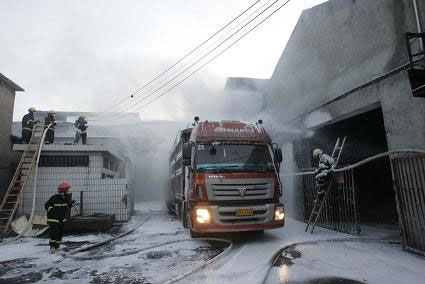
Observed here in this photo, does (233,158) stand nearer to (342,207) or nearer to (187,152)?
(187,152)

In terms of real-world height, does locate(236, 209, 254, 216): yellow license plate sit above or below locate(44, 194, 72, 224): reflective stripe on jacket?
below

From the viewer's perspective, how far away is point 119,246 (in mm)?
7656

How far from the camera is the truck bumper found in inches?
277

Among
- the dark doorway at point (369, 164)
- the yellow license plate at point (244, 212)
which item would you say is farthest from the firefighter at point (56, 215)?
the dark doorway at point (369, 164)

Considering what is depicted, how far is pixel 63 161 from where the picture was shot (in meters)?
12.0

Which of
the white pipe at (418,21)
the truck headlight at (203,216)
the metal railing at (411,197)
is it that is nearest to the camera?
the metal railing at (411,197)

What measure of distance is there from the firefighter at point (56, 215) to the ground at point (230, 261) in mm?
318

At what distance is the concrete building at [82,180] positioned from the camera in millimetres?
11547

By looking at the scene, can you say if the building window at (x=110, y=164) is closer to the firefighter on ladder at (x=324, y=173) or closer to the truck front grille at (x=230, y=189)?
the truck front grille at (x=230, y=189)

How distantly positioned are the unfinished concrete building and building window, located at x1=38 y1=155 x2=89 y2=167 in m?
8.61

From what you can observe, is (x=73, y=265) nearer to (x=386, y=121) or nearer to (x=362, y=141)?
(x=386, y=121)

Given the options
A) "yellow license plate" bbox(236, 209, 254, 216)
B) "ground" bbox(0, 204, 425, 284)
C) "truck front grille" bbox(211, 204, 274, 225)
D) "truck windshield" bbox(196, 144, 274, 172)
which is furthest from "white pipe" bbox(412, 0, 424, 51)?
"yellow license plate" bbox(236, 209, 254, 216)

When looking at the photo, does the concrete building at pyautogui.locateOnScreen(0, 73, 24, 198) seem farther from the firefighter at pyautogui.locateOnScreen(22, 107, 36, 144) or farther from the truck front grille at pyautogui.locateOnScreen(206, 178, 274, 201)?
the truck front grille at pyautogui.locateOnScreen(206, 178, 274, 201)

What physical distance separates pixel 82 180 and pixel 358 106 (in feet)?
32.9
